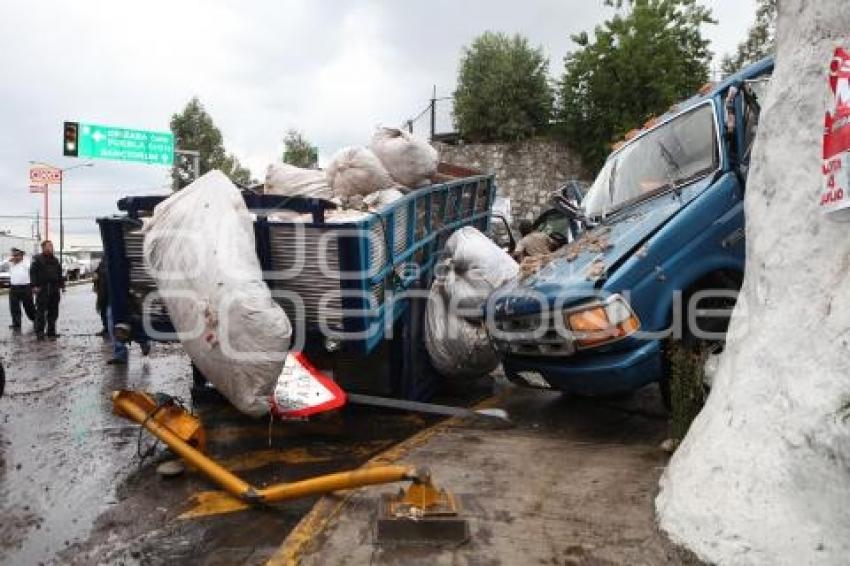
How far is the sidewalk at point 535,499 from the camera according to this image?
2859mm

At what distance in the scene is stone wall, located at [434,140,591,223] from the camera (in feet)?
70.9

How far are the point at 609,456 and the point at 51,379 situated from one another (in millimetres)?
6081

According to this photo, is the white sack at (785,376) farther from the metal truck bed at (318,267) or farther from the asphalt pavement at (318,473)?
the metal truck bed at (318,267)

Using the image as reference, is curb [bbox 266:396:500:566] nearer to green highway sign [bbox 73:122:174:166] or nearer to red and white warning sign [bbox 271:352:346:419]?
red and white warning sign [bbox 271:352:346:419]

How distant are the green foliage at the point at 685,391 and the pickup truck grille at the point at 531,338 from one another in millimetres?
614

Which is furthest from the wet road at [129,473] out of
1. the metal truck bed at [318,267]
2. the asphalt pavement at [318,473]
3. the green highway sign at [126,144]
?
the green highway sign at [126,144]

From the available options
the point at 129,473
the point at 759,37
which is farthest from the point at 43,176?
the point at 129,473

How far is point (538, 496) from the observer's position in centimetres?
343

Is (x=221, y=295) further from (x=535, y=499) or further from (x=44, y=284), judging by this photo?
(x=44, y=284)

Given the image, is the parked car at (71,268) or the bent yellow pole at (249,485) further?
the parked car at (71,268)

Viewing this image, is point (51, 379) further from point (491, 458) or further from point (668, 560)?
point (668, 560)

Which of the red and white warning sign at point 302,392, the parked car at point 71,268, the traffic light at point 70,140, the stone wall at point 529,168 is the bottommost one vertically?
the red and white warning sign at point 302,392

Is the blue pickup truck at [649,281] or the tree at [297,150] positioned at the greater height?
the tree at [297,150]

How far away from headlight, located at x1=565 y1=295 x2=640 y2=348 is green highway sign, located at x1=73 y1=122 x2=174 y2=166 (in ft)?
73.2
